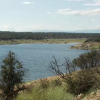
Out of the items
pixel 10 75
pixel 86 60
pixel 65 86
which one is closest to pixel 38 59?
pixel 86 60

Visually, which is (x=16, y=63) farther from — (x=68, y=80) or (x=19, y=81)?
(x=68, y=80)

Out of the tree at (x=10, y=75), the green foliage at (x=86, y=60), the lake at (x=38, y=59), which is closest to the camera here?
the tree at (x=10, y=75)

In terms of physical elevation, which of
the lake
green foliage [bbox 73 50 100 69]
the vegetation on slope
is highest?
the vegetation on slope

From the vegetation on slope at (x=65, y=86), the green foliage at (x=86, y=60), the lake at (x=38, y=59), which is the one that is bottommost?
the lake at (x=38, y=59)

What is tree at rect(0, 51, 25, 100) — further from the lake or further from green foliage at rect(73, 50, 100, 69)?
green foliage at rect(73, 50, 100, 69)

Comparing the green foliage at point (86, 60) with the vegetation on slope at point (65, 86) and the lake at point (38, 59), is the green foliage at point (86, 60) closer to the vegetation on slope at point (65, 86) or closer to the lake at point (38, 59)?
the lake at point (38, 59)

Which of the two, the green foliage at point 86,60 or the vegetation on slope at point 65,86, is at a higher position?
the vegetation on slope at point 65,86

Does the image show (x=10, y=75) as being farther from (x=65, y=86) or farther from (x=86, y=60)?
(x=86, y=60)

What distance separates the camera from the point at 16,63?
91.4ft

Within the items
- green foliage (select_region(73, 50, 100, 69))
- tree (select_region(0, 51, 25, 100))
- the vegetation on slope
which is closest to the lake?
green foliage (select_region(73, 50, 100, 69))

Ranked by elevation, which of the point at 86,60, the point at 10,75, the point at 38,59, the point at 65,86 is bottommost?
the point at 38,59

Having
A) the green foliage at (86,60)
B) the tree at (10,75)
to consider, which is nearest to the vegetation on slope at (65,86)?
the tree at (10,75)

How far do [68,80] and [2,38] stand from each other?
156907 millimetres

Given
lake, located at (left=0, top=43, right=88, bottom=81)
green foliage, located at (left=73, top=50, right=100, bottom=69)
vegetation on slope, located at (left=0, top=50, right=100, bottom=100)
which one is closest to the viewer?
vegetation on slope, located at (left=0, top=50, right=100, bottom=100)
